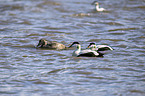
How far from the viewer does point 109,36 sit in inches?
680

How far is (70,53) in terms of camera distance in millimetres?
13828

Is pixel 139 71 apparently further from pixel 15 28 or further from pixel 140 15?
pixel 140 15

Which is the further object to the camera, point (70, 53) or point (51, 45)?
point (51, 45)

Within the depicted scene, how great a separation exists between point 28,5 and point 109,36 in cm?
1223

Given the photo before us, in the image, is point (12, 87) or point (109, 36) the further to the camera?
point (109, 36)

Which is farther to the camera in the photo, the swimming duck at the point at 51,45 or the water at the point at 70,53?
the swimming duck at the point at 51,45

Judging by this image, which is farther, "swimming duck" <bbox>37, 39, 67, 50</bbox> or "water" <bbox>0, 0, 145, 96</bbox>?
"swimming duck" <bbox>37, 39, 67, 50</bbox>

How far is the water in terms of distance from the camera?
9906 mm

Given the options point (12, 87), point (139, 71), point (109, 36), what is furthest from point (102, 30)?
point (12, 87)

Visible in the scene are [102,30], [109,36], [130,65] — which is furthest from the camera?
[102,30]

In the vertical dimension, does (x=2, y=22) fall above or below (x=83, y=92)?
above

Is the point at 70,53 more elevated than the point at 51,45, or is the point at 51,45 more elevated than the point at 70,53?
the point at 51,45

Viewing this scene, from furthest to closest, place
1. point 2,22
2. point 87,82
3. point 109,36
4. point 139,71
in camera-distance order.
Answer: point 2,22 → point 109,36 → point 139,71 → point 87,82

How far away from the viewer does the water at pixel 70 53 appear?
9906mm
